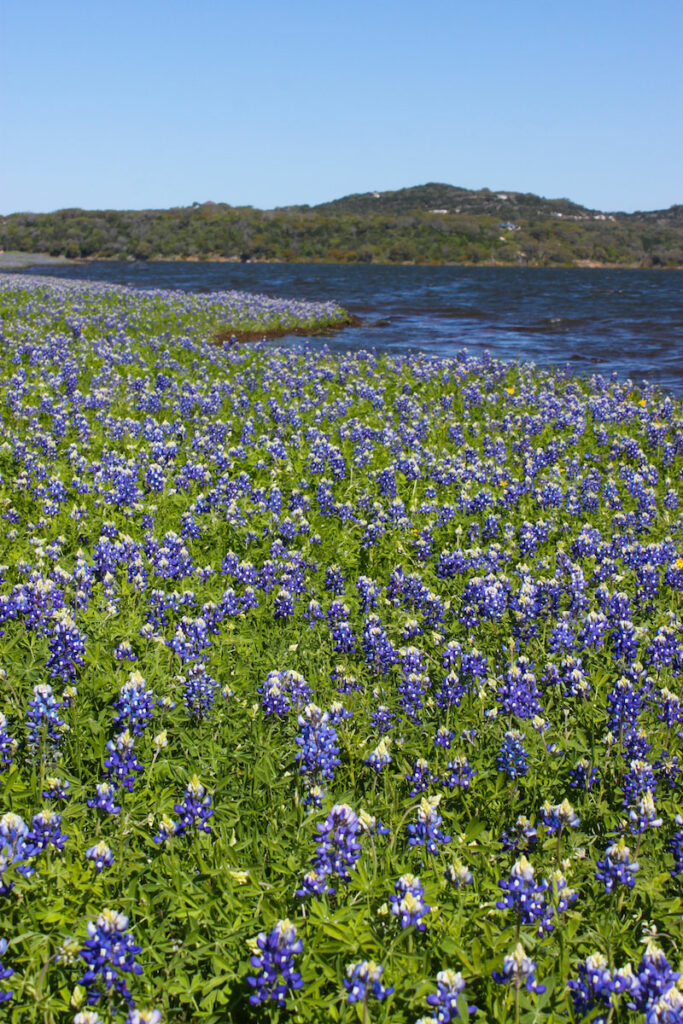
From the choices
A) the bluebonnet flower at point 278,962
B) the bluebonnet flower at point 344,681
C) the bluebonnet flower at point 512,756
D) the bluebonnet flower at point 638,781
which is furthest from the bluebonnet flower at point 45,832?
the bluebonnet flower at point 638,781

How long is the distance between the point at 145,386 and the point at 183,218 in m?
143

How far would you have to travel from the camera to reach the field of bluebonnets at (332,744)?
2.55 metres

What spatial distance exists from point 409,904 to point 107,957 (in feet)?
3.26

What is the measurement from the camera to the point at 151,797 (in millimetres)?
3352

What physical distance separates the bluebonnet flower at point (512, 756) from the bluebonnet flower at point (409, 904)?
1104mm

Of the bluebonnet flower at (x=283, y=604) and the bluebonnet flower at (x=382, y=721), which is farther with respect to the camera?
the bluebonnet flower at (x=283, y=604)

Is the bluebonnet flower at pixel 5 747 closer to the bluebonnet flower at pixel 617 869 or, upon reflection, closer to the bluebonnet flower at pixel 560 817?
the bluebonnet flower at pixel 560 817

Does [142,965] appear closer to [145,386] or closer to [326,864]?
[326,864]

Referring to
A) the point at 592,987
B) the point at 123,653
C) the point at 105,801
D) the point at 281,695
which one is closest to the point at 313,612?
the point at 281,695

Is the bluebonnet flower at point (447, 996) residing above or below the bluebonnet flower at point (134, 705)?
below

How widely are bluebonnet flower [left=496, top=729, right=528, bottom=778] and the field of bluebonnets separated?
0.02m

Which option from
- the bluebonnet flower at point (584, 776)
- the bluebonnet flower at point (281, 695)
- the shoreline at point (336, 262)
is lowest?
the bluebonnet flower at point (584, 776)

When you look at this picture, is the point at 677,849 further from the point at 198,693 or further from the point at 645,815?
the point at 198,693

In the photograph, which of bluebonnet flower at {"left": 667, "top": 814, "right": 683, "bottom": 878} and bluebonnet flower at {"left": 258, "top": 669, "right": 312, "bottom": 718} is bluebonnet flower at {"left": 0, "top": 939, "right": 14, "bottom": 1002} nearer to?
bluebonnet flower at {"left": 258, "top": 669, "right": 312, "bottom": 718}
